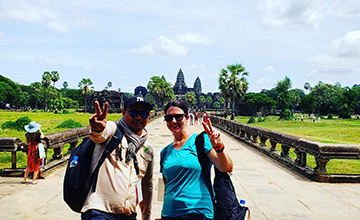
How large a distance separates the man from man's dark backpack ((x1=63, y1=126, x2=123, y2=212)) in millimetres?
33

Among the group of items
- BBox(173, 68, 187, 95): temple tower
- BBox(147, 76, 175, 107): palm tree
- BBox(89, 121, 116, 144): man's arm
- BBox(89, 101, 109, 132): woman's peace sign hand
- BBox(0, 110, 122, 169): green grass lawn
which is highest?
BBox(173, 68, 187, 95): temple tower

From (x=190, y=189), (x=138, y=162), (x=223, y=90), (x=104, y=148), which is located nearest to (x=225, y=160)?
(x=190, y=189)

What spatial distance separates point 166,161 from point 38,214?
2.75 m

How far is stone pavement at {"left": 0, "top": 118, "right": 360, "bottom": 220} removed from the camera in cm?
436

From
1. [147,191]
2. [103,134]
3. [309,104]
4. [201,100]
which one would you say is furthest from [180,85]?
[103,134]

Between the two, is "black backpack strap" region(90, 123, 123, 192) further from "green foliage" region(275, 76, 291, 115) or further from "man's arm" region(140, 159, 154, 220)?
"green foliage" region(275, 76, 291, 115)

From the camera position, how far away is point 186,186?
2359 mm

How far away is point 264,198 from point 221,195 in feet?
10.5

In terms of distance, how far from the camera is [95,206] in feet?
6.77

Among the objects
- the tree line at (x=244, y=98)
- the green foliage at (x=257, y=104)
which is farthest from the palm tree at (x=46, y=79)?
the green foliage at (x=257, y=104)

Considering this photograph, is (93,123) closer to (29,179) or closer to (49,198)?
(49,198)

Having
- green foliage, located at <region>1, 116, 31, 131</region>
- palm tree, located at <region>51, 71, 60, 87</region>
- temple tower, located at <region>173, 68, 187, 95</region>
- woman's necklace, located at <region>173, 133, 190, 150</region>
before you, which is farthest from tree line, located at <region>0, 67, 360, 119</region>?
temple tower, located at <region>173, 68, 187, 95</region>

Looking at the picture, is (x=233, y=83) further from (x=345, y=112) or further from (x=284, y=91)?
(x=345, y=112)

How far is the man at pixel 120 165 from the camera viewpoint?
2059 mm
